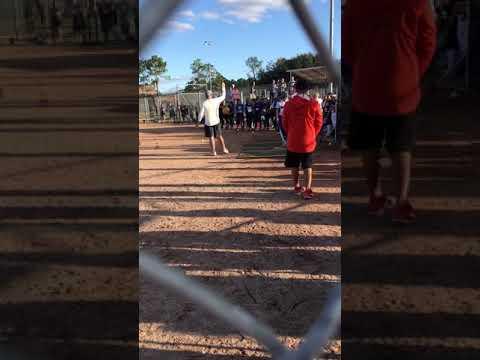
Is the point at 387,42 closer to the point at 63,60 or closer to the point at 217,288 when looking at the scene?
the point at 63,60

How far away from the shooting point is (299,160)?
362 centimetres

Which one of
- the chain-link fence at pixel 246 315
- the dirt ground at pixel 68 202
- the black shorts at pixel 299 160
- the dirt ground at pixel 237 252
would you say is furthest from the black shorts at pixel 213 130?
the dirt ground at pixel 68 202

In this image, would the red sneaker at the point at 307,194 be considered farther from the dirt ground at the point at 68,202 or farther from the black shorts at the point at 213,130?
the black shorts at the point at 213,130

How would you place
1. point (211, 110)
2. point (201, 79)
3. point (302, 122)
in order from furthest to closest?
point (201, 79) → point (211, 110) → point (302, 122)

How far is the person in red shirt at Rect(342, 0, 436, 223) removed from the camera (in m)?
0.60

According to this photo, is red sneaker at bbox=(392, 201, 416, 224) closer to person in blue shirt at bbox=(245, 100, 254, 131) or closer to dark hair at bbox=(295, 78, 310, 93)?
dark hair at bbox=(295, 78, 310, 93)

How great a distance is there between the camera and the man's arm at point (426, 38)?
0.60 meters

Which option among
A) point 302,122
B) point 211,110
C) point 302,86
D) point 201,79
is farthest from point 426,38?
point 201,79

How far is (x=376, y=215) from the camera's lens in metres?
0.67

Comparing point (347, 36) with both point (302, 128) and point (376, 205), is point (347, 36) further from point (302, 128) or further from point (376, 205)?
point (302, 128)

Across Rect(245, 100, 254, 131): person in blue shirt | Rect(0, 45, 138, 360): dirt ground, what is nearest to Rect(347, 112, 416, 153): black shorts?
Rect(0, 45, 138, 360): dirt ground

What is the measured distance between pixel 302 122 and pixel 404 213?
2.84m

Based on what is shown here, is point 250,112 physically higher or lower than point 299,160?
higher

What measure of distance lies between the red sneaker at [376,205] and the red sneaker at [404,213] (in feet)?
0.07
